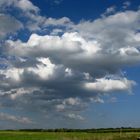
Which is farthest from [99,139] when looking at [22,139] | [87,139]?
[22,139]

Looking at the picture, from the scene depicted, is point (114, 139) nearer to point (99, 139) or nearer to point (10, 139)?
point (99, 139)

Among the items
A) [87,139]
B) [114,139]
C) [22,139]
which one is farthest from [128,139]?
[22,139]

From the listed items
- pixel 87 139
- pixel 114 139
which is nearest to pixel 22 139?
pixel 87 139

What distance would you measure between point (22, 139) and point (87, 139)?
36.8ft

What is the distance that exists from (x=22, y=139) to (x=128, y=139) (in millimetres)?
17834

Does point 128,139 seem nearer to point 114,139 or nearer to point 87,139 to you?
point 114,139

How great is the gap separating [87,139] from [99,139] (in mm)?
1951

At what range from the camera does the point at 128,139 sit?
6228 cm

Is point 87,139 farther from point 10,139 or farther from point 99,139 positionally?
point 10,139

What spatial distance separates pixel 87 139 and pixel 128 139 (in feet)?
21.7

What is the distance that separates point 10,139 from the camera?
66.5 metres

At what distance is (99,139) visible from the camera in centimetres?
6347

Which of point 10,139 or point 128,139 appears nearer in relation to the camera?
point 128,139

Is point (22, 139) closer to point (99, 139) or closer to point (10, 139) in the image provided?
point (10, 139)
